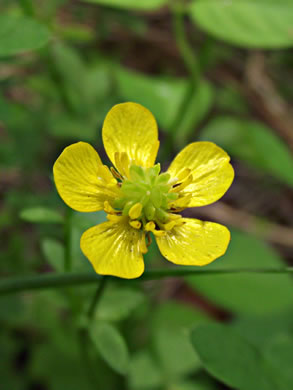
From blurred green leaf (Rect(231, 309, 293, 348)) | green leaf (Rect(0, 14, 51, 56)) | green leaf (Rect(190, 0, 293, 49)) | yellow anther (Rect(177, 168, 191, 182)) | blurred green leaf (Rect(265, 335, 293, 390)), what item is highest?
green leaf (Rect(190, 0, 293, 49))

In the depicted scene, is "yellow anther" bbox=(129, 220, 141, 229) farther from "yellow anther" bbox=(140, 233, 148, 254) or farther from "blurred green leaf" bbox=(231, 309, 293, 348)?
"blurred green leaf" bbox=(231, 309, 293, 348)

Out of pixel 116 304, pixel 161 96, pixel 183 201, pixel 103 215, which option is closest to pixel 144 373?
pixel 116 304

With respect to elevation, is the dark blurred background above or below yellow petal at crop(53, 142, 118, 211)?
below

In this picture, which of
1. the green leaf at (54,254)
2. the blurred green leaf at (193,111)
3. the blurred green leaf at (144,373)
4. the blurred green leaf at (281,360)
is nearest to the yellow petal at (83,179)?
the green leaf at (54,254)

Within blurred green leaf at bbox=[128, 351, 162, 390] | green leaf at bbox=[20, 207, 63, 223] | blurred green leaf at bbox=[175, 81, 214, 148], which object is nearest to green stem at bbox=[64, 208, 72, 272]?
green leaf at bbox=[20, 207, 63, 223]

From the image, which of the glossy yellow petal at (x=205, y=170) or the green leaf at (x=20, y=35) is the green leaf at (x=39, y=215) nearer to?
the glossy yellow petal at (x=205, y=170)

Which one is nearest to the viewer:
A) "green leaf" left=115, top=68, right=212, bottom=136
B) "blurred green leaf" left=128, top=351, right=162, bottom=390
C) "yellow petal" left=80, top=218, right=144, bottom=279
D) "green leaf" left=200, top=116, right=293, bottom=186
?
"yellow petal" left=80, top=218, right=144, bottom=279

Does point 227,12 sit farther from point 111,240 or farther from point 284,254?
point 284,254
